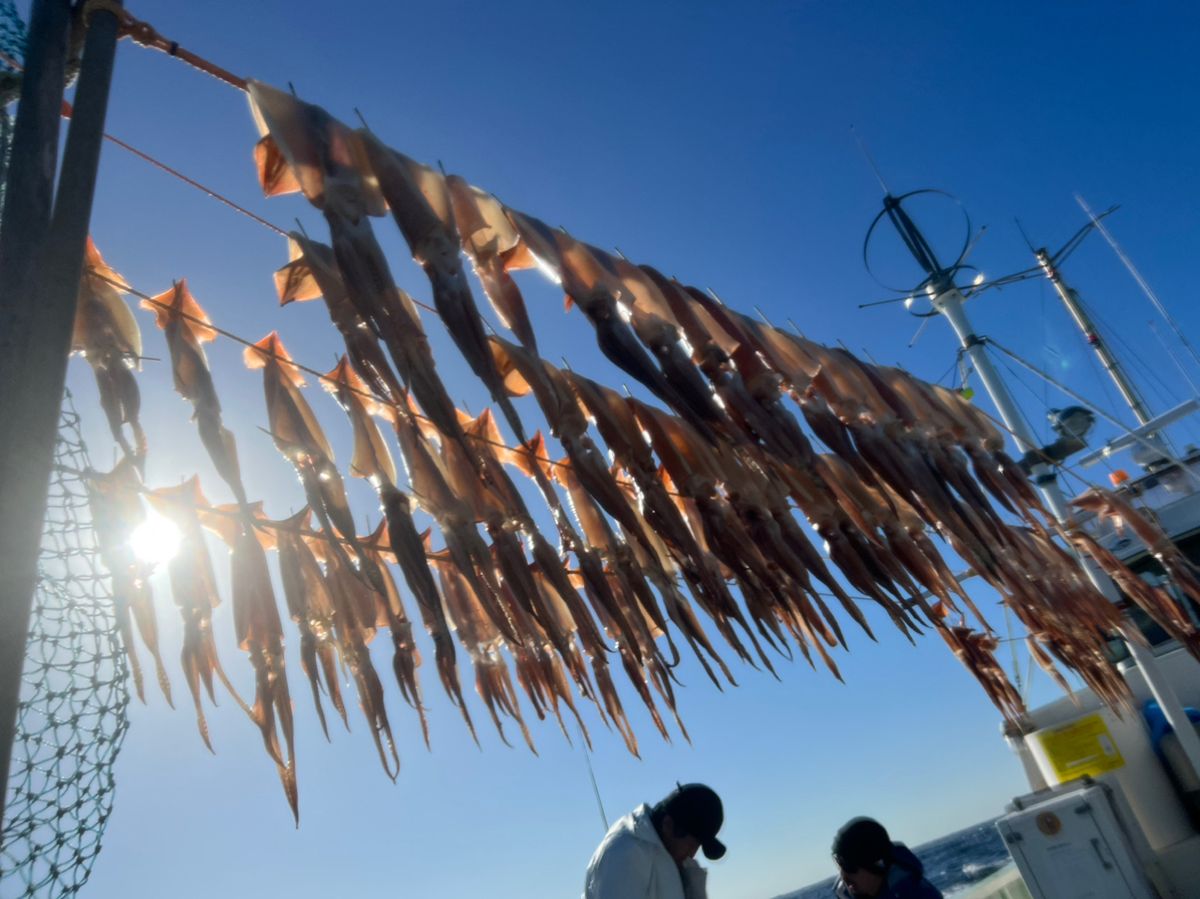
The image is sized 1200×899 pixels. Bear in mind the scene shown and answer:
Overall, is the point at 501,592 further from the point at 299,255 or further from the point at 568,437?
the point at 299,255

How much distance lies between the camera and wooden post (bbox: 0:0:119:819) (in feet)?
4.60

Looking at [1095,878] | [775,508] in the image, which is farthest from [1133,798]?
[775,508]

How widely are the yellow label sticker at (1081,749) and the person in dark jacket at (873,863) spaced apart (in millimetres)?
3114

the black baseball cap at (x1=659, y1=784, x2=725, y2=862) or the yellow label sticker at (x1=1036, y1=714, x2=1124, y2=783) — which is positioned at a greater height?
the black baseball cap at (x1=659, y1=784, x2=725, y2=862)

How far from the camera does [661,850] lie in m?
3.57

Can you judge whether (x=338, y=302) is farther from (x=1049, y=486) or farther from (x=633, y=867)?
(x=1049, y=486)

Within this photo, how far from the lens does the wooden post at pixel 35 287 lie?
1403mm

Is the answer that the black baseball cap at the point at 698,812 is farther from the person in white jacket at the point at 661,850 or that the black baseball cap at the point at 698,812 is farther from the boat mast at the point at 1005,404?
the boat mast at the point at 1005,404

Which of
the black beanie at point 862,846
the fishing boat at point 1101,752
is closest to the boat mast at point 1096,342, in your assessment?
the fishing boat at point 1101,752

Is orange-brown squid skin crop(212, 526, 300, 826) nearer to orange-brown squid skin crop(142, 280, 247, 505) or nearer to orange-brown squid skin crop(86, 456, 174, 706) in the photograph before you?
orange-brown squid skin crop(86, 456, 174, 706)

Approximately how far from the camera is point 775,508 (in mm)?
2820

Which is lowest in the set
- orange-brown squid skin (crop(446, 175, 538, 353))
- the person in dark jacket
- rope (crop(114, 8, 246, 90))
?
the person in dark jacket

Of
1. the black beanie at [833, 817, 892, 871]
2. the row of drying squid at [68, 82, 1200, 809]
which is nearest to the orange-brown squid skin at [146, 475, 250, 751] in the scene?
the row of drying squid at [68, 82, 1200, 809]

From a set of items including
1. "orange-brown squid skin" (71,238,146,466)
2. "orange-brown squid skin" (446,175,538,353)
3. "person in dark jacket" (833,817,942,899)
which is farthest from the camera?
"person in dark jacket" (833,817,942,899)
